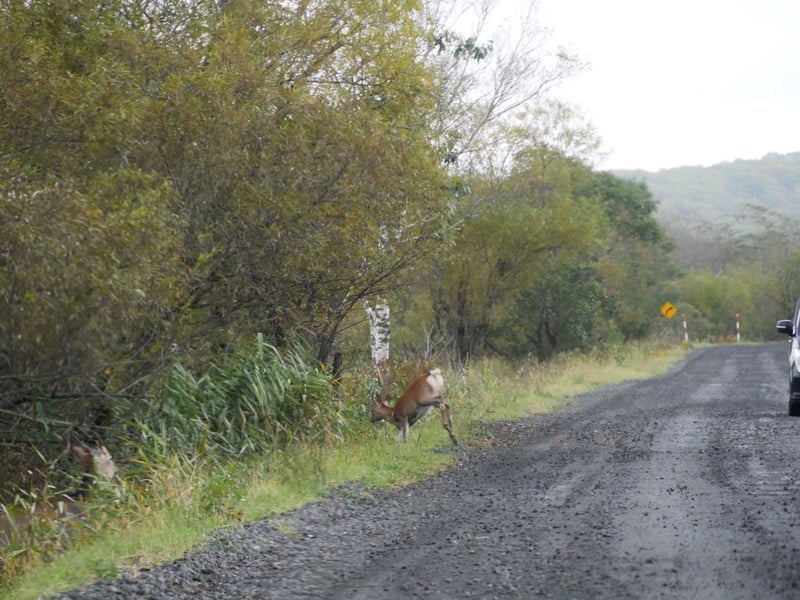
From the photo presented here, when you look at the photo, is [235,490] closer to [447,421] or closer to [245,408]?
[245,408]

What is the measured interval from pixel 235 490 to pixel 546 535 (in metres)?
2.98

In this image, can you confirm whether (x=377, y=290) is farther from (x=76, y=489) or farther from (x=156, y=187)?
(x=76, y=489)

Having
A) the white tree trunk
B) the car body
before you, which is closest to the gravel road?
the car body

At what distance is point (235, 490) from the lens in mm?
9523

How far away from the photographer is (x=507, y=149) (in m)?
29.1

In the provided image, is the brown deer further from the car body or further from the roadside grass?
the car body

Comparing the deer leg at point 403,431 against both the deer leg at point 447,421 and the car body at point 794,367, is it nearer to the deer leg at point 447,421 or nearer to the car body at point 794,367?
the deer leg at point 447,421

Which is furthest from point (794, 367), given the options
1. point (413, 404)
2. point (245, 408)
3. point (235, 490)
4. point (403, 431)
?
point (235, 490)

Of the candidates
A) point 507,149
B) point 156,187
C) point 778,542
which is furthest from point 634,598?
point 507,149

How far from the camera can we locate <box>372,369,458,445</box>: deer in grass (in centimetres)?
1374

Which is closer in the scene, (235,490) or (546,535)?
(546,535)

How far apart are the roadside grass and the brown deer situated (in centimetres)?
35

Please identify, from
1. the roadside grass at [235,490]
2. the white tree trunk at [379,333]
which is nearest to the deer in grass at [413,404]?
the roadside grass at [235,490]

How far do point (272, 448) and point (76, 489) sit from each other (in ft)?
9.75
